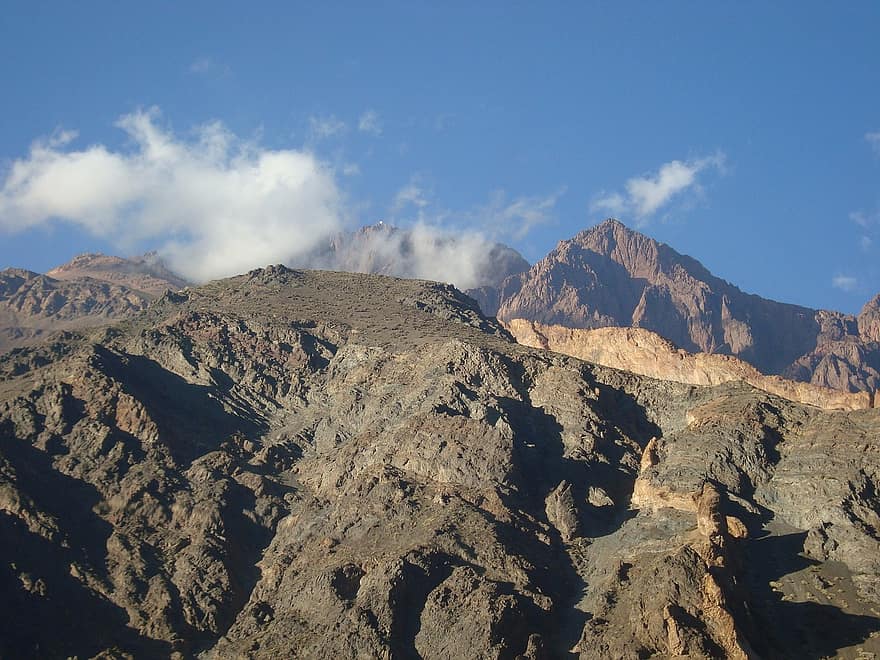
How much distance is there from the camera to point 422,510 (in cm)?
12400

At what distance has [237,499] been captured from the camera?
5354 inches

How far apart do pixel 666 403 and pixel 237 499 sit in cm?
5577

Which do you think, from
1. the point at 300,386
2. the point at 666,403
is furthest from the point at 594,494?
the point at 300,386

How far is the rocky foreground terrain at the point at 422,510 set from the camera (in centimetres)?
10412

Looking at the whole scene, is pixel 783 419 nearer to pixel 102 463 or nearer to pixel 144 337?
pixel 102 463

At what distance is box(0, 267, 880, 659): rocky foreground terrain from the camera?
104m

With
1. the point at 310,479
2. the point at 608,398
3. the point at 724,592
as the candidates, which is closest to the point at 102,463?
the point at 310,479

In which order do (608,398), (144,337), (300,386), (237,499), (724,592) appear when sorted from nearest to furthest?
1. (724,592)
2. (237,499)
3. (608,398)
4. (300,386)
5. (144,337)

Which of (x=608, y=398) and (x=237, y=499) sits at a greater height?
(x=608, y=398)

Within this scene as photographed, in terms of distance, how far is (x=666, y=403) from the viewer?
157500mm

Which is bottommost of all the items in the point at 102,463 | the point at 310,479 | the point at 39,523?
the point at 39,523

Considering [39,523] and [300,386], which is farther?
[300,386]

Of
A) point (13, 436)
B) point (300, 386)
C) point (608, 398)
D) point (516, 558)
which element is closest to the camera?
point (516, 558)

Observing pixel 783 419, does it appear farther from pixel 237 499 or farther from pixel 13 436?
pixel 13 436
